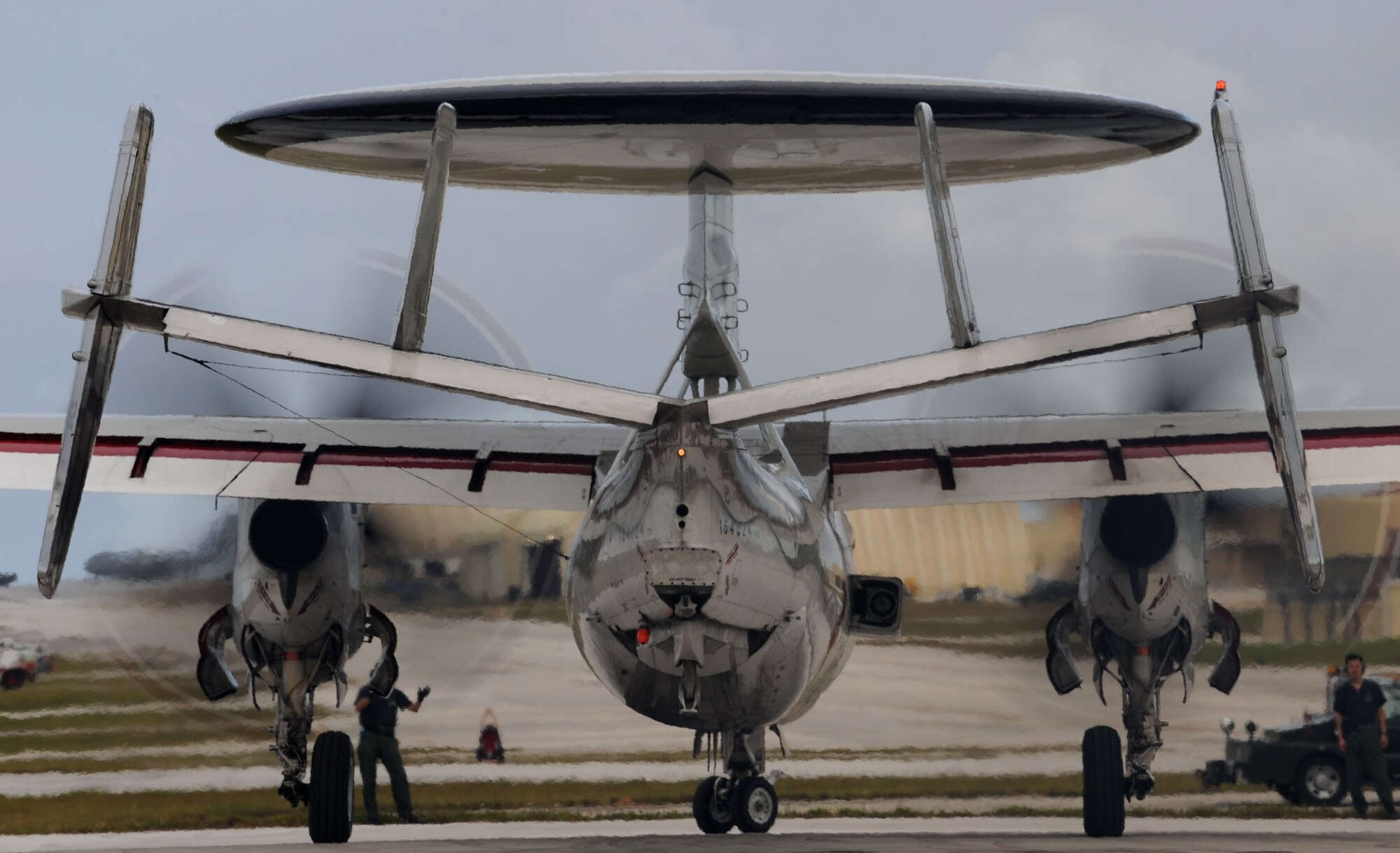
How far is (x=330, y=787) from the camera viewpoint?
14.4 m

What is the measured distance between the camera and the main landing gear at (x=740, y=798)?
53.4ft

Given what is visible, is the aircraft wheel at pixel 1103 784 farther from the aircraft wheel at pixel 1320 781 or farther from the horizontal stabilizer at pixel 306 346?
the horizontal stabilizer at pixel 306 346

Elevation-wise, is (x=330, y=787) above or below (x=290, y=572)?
below

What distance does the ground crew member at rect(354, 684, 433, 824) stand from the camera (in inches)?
717

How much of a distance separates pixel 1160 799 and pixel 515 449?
11050 mm

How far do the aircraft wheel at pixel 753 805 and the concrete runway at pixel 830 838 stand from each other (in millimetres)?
216

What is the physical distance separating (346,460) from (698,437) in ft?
14.0

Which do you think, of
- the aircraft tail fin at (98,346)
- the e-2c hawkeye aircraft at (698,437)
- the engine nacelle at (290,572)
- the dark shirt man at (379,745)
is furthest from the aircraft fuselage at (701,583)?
the dark shirt man at (379,745)

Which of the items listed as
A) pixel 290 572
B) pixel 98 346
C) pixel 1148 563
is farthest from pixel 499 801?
pixel 98 346

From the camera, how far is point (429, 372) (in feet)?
28.3

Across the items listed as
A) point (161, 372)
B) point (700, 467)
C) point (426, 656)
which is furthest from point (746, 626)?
point (426, 656)

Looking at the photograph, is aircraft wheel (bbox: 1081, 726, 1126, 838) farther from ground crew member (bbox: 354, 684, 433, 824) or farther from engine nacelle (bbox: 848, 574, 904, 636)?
ground crew member (bbox: 354, 684, 433, 824)

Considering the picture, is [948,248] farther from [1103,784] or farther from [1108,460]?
[1103,784]

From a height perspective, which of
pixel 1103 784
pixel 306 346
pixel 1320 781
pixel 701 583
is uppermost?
pixel 306 346
